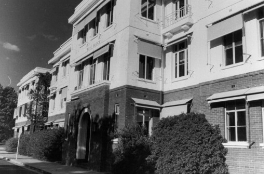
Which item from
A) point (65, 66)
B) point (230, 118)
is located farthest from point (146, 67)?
point (65, 66)

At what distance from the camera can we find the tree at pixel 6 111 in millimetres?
54469

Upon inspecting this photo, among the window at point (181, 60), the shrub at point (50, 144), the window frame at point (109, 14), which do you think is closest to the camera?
the window at point (181, 60)

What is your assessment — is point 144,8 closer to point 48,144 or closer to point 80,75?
point 80,75

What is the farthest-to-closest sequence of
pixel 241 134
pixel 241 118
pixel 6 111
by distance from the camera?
pixel 6 111, pixel 241 118, pixel 241 134

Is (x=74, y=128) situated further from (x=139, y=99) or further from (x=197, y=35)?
(x=197, y=35)

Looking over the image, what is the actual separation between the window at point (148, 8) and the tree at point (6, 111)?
45.9 m

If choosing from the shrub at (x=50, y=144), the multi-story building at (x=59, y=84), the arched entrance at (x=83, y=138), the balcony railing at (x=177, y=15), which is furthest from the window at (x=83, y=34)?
the shrub at (x=50, y=144)

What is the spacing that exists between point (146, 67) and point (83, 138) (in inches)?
271

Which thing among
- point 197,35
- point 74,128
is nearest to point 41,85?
point 74,128

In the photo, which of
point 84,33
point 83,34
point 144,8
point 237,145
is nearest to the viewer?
point 237,145

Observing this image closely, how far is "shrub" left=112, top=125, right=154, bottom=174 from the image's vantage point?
13078 millimetres

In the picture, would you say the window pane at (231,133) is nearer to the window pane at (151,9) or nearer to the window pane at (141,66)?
the window pane at (141,66)

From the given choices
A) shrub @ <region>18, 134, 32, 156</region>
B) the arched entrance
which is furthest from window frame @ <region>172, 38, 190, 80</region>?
shrub @ <region>18, 134, 32, 156</region>

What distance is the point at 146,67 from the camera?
1628 centimetres
